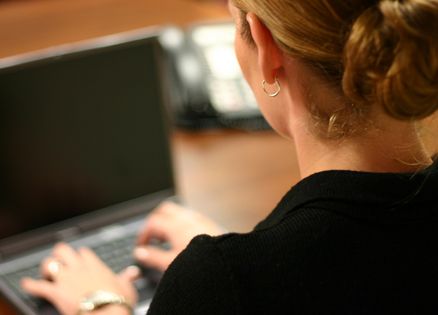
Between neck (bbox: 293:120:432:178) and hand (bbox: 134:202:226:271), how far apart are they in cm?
44

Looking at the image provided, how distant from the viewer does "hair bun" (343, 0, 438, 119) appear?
0.84 m

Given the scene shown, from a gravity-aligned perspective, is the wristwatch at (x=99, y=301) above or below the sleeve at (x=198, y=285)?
below

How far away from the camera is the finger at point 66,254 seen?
4.47ft

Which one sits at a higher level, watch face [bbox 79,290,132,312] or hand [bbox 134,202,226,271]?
hand [bbox 134,202,226,271]

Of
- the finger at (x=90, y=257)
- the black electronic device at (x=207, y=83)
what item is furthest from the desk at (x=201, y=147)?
the finger at (x=90, y=257)

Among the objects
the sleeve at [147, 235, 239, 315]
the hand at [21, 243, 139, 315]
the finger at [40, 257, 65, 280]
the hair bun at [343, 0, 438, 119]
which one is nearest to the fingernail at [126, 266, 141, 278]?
the hand at [21, 243, 139, 315]

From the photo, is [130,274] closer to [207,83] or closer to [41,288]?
[41,288]

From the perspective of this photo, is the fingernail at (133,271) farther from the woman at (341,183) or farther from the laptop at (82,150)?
the woman at (341,183)

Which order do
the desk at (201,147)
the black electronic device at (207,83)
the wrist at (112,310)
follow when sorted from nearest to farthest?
the wrist at (112,310)
the desk at (201,147)
the black electronic device at (207,83)

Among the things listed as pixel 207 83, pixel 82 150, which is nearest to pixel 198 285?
pixel 82 150

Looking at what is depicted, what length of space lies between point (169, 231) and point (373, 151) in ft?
1.77

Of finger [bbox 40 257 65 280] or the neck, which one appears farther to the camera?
finger [bbox 40 257 65 280]

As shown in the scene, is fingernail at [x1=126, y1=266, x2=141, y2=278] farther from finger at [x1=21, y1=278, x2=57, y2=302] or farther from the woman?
the woman

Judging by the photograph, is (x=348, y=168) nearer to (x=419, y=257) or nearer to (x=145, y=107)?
(x=419, y=257)
